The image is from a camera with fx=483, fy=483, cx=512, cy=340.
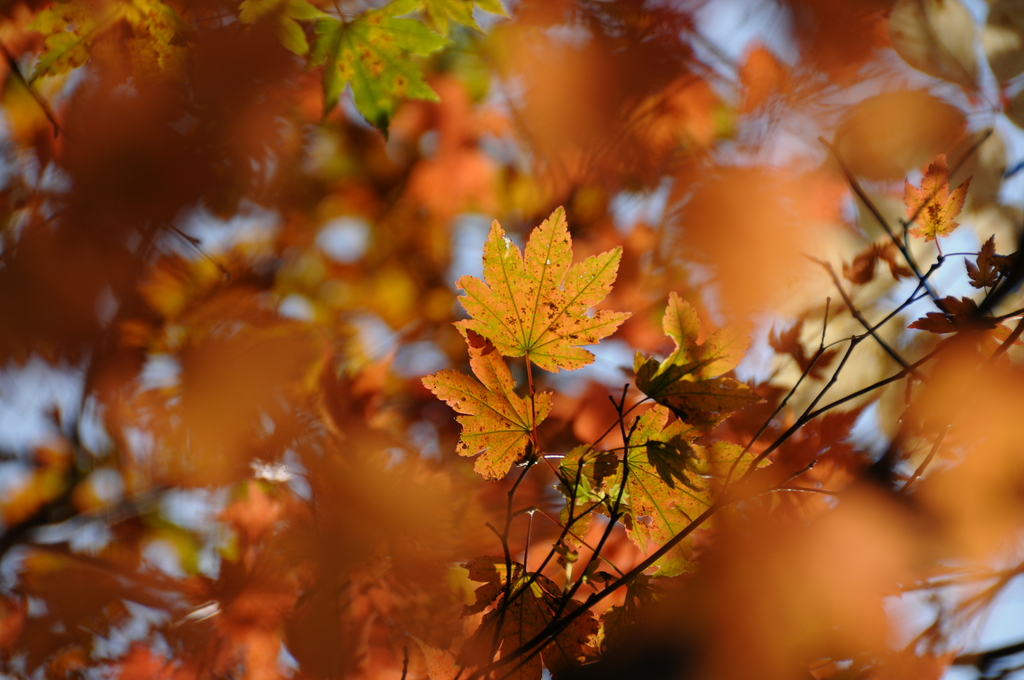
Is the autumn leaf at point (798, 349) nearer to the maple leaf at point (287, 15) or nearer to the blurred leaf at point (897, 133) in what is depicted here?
the blurred leaf at point (897, 133)

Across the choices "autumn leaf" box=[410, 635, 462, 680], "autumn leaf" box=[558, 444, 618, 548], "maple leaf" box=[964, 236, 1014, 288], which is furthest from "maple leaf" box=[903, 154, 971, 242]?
"autumn leaf" box=[410, 635, 462, 680]

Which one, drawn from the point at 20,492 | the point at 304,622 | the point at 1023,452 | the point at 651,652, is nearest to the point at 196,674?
the point at 304,622

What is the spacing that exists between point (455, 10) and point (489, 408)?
55 centimetres

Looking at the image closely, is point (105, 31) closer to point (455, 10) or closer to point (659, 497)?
point (455, 10)

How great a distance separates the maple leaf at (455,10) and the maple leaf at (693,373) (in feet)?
1.66

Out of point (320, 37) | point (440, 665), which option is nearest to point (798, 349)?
point (440, 665)

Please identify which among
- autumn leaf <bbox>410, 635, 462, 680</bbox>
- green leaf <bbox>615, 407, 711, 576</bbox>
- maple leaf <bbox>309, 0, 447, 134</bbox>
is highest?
maple leaf <bbox>309, 0, 447, 134</bbox>

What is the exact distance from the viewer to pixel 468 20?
2.14 feet

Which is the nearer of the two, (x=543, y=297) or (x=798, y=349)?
(x=543, y=297)

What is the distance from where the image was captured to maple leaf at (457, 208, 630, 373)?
376 millimetres

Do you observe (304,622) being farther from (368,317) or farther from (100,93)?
Answer: (100,93)

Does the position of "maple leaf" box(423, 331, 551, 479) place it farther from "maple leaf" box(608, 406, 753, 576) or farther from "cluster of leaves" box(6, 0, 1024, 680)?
"cluster of leaves" box(6, 0, 1024, 680)

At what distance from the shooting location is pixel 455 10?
2.12 feet

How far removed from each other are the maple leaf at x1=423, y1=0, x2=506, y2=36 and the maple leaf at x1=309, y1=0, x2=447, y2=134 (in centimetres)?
9
